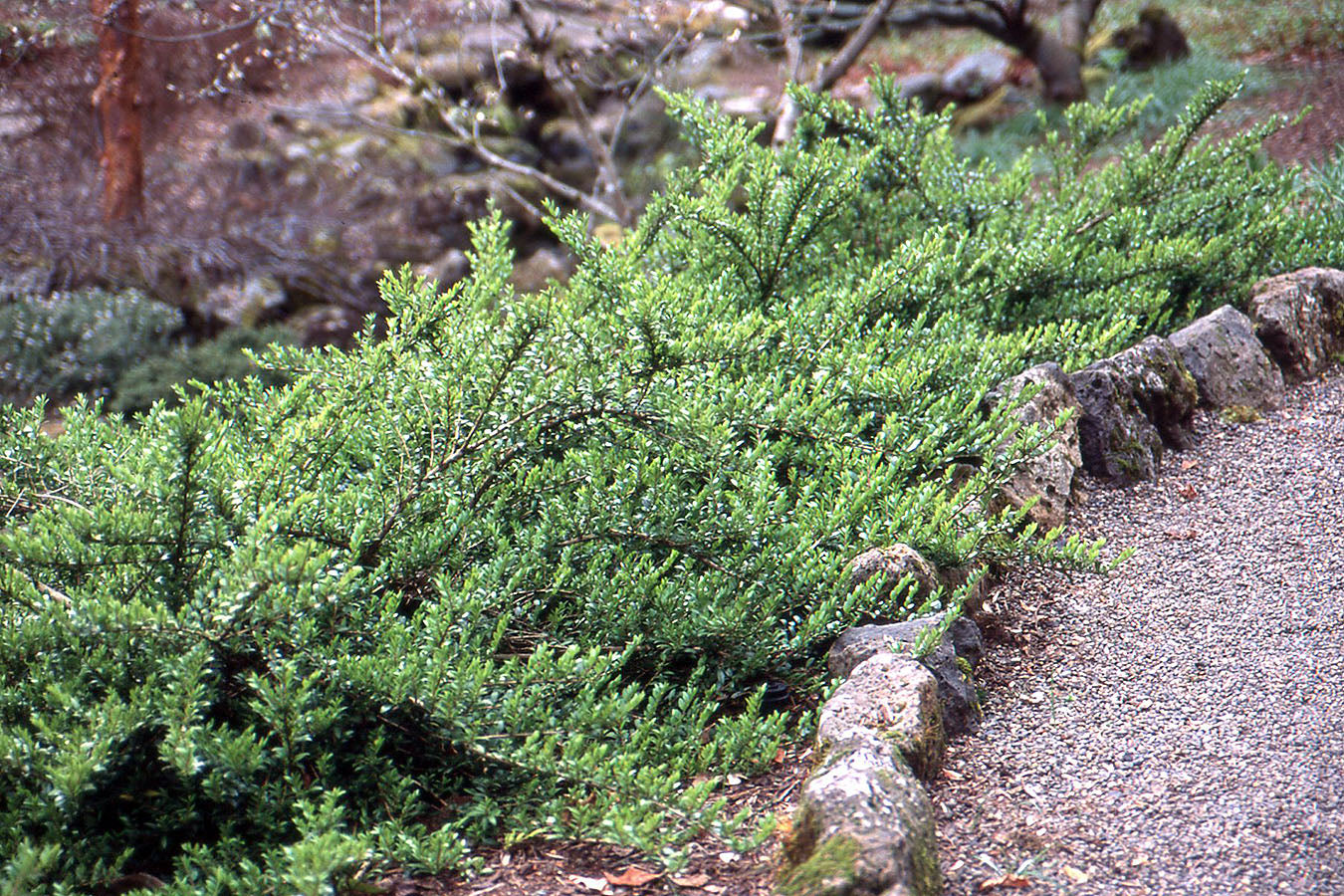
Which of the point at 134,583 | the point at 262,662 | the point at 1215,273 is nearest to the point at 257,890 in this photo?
the point at 262,662

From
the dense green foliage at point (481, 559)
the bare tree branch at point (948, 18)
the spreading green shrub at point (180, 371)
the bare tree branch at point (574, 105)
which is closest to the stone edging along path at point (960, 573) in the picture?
the dense green foliage at point (481, 559)

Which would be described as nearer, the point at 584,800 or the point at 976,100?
the point at 584,800

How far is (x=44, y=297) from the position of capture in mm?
7734

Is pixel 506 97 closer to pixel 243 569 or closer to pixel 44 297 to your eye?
pixel 44 297

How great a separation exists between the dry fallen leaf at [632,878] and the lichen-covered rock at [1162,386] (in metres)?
2.50

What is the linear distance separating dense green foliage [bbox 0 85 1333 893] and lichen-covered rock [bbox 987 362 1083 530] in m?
0.12

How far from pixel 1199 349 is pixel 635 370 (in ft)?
8.09

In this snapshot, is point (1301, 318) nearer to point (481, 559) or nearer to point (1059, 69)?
point (481, 559)

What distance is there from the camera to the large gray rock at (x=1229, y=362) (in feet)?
12.5

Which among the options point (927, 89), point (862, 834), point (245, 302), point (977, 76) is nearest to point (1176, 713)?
point (862, 834)

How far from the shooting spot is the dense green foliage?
1.83 meters

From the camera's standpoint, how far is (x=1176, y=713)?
7.48ft

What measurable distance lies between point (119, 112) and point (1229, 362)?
7.77 metres

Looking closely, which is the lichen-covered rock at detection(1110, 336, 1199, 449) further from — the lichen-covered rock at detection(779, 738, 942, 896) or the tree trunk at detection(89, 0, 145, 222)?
the tree trunk at detection(89, 0, 145, 222)
